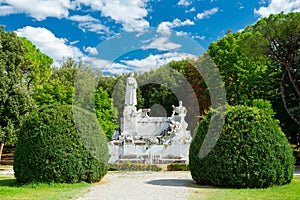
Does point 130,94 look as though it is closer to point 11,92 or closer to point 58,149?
point 11,92

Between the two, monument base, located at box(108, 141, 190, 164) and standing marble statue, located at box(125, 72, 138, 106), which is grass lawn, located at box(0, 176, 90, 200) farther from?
standing marble statue, located at box(125, 72, 138, 106)

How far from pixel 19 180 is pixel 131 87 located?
16.8 m

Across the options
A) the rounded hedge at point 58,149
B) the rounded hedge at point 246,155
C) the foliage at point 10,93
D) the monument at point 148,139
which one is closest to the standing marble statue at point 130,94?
the monument at point 148,139

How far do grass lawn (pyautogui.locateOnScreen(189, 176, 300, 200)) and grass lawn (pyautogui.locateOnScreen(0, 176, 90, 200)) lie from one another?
3.32 meters

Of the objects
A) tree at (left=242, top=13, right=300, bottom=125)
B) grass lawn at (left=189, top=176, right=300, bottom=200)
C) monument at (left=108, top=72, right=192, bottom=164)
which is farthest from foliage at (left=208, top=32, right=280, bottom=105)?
grass lawn at (left=189, top=176, right=300, bottom=200)

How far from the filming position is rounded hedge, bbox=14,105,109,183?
10.4 meters

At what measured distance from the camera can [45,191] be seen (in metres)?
9.42

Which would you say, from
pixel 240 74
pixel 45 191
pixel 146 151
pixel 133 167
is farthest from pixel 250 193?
pixel 240 74

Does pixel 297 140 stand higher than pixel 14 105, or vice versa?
pixel 14 105

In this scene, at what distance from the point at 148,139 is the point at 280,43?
11.9 metres

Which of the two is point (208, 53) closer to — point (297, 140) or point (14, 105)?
point (297, 140)

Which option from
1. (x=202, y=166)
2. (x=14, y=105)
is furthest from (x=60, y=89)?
(x=202, y=166)

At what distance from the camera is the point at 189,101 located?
3803 centimetres

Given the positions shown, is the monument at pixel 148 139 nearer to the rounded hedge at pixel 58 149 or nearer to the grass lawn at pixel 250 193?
the rounded hedge at pixel 58 149
